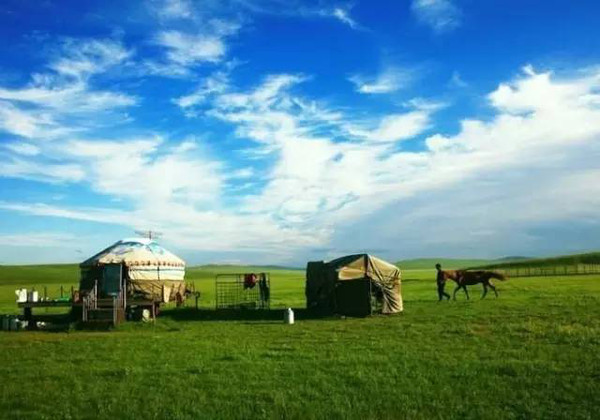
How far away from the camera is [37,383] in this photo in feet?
39.6

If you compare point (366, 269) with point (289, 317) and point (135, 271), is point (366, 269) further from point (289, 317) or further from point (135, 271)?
point (135, 271)

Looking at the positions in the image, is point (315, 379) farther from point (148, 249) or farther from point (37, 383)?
point (148, 249)

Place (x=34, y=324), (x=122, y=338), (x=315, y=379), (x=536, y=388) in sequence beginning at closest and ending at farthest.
Answer: (x=536, y=388), (x=315, y=379), (x=122, y=338), (x=34, y=324)

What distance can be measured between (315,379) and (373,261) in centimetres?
1769

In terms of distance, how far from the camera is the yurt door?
110 feet

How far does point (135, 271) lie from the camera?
34.9 metres

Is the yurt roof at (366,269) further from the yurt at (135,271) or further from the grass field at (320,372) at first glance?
the yurt at (135,271)

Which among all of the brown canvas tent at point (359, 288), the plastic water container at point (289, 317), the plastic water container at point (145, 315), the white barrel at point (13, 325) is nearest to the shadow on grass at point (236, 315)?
the brown canvas tent at point (359, 288)

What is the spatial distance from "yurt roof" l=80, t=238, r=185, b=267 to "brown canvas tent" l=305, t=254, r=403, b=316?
11.2m

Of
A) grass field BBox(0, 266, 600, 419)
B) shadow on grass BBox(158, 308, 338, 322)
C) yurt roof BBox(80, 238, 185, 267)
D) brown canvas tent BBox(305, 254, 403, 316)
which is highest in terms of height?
yurt roof BBox(80, 238, 185, 267)

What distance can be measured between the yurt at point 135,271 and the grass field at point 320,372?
1195cm

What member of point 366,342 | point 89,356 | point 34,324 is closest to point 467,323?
point 366,342

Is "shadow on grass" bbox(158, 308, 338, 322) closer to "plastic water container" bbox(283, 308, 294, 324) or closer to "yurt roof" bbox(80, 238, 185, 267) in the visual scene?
"plastic water container" bbox(283, 308, 294, 324)

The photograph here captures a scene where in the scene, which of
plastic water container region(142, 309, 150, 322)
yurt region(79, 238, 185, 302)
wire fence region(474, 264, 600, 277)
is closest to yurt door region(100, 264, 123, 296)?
yurt region(79, 238, 185, 302)
